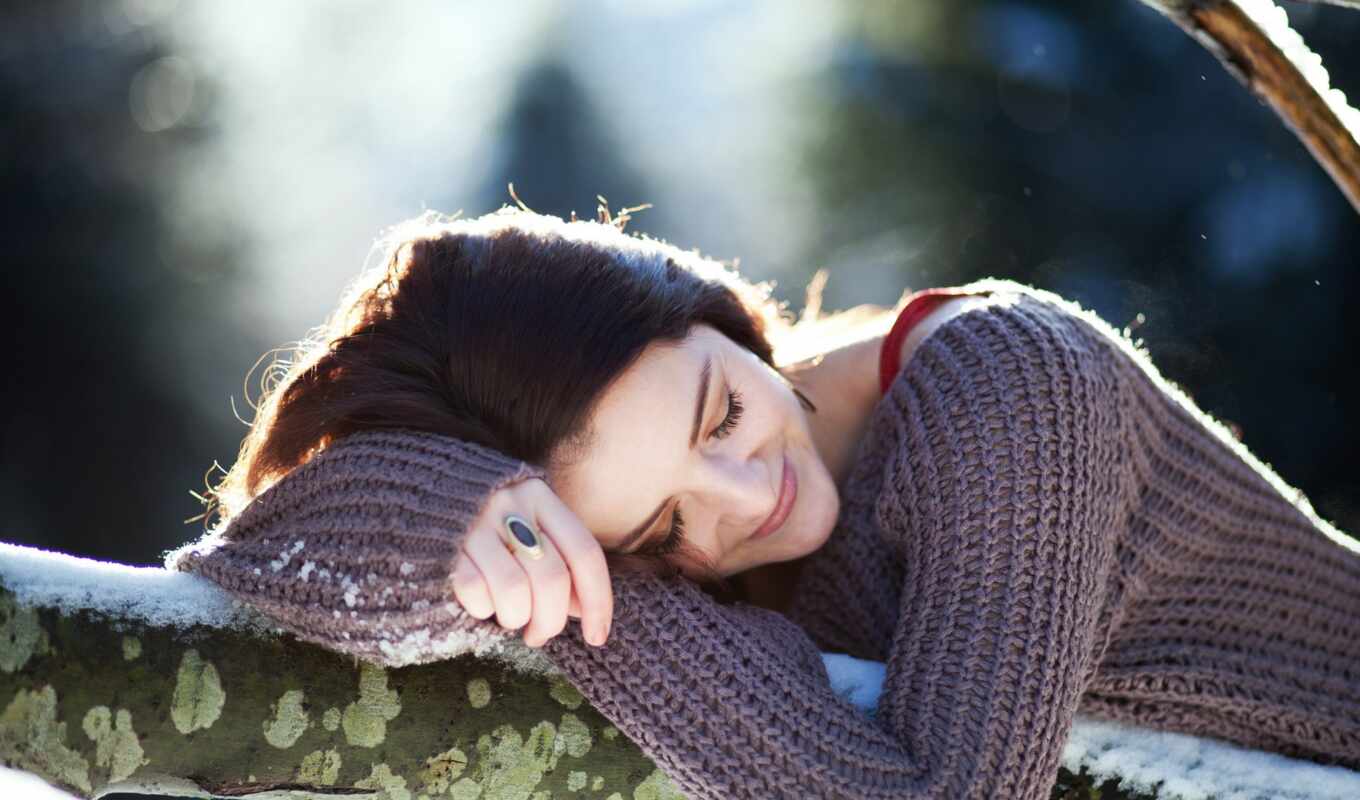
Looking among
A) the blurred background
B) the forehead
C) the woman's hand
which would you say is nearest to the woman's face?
the forehead

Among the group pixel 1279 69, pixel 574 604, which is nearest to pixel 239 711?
pixel 574 604

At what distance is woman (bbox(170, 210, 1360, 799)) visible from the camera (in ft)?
2.97

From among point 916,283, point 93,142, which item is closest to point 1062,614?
point 916,283

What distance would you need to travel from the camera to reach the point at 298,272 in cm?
282

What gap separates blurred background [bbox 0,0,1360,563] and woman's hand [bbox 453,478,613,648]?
71.5 inches

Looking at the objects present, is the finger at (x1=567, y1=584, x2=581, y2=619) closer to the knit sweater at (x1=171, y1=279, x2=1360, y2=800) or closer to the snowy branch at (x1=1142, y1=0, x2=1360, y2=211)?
the knit sweater at (x1=171, y1=279, x2=1360, y2=800)

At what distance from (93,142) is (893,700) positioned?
2367 mm

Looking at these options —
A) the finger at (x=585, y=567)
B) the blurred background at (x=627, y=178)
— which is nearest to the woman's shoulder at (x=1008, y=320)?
the finger at (x=585, y=567)

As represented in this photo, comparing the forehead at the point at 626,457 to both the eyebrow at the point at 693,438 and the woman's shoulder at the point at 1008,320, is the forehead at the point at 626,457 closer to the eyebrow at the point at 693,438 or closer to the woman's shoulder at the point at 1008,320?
the eyebrow at the point at 693,438

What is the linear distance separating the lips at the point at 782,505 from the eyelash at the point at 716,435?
84mm

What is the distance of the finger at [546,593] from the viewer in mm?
871

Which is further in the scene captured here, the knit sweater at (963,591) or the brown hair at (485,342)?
the brown hair at (485,342)

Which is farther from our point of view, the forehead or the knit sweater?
the forehead

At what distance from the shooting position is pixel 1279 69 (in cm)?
94
